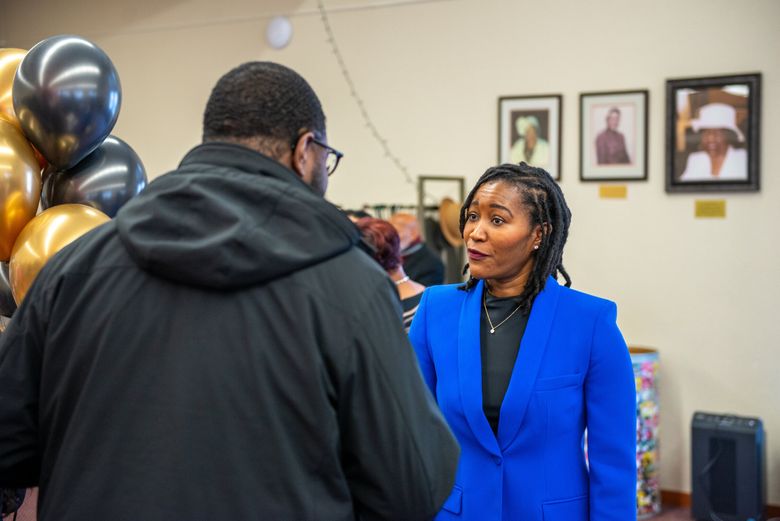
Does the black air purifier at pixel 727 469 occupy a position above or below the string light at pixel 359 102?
below

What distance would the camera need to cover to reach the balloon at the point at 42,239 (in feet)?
6.27

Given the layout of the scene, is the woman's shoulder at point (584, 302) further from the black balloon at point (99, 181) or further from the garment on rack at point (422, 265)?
the garment on rack at point (422, 265)

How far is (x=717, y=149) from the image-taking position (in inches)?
163

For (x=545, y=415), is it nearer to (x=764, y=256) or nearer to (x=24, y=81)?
(x=24, y=81)

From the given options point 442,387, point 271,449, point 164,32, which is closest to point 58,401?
point 271,449

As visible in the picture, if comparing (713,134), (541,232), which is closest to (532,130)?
(713,134)

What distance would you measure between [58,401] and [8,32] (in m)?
5.95

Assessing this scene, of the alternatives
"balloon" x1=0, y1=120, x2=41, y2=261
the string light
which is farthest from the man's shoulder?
the string light

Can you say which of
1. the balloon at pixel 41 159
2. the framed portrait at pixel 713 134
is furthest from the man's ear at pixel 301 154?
the framed portrait at pixel 713 134

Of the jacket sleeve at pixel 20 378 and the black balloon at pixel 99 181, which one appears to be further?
the black balloon at pixel 99 181

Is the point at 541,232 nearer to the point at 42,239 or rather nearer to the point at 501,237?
the point at 501,237

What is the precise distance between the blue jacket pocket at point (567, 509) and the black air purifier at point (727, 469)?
8.34 feet

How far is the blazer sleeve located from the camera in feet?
6.05

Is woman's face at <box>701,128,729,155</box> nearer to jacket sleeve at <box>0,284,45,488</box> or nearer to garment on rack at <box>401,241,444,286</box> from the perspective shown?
garment on rack at <box>401,241,444,286</box>
